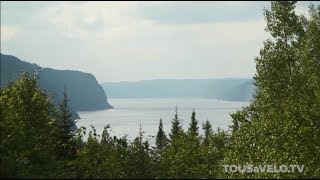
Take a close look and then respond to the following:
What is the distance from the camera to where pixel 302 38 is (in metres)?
38.6

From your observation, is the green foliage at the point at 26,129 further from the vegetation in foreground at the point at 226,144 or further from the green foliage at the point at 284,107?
the green foliage at the point at 284,107

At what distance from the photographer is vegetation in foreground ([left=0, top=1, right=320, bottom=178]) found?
2358 centimetres

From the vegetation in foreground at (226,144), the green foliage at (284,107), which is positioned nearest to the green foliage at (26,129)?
the vegetation in foreground at (226,144)

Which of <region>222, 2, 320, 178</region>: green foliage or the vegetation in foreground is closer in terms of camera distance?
the vegetation in foreground

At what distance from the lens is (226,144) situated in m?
36.2

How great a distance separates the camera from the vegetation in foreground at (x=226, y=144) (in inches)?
928

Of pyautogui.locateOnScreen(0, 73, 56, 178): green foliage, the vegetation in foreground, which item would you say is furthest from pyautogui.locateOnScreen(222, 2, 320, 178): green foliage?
pyautogui.locateOnScreen(0, 73, 56, 178): green foliage

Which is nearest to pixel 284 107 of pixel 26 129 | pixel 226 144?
pixel 226 144

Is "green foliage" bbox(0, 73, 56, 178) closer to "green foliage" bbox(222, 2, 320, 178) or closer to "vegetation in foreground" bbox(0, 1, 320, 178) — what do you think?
"vegetation in foreground" bbox(0, 1, 320, 178)

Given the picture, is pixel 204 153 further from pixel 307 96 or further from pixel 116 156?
pixel 116 156

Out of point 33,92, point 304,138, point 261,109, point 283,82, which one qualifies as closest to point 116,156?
point 33,92

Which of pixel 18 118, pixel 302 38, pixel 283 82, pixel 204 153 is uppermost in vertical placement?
pixel 302 38

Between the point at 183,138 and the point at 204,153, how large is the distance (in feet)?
8.52

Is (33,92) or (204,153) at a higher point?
(33,92)
